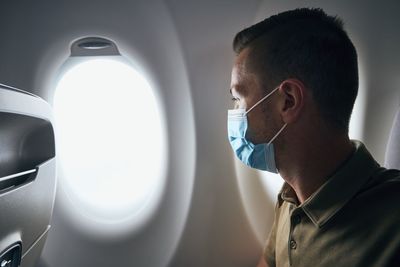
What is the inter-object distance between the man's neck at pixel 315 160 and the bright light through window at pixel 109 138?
0.73 m

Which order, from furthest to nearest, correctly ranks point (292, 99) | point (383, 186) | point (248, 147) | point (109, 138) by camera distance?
point (109, 138) → point (248, 147) → point (292, 99) → point (383, 186)

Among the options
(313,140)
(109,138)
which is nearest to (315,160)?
(313,140)

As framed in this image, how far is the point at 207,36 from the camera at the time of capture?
1395 millimetres

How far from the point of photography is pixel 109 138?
171cm

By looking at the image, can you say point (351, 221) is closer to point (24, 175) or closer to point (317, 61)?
point (317, 61)

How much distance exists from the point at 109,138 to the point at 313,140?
3.70 feet

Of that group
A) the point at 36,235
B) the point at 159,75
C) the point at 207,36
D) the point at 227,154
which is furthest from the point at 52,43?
the point at 227,154

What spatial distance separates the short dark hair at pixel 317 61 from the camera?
956 millimetres

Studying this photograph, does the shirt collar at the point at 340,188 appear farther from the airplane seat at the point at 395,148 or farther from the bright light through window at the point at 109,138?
the bright light through window at the point at 109,138

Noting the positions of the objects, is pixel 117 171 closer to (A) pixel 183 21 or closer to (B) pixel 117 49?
(B) pixel 117 49

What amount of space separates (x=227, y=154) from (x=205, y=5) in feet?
2.27

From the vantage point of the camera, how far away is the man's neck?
98 centimetres

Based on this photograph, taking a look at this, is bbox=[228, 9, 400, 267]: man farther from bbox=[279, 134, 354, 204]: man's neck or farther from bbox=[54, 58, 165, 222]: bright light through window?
bbox=[54, 58, 165, 222]: bright light through window

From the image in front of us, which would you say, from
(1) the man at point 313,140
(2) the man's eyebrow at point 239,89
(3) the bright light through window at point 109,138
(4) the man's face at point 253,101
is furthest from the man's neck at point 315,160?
(3) the bright light through window at point 109,138
